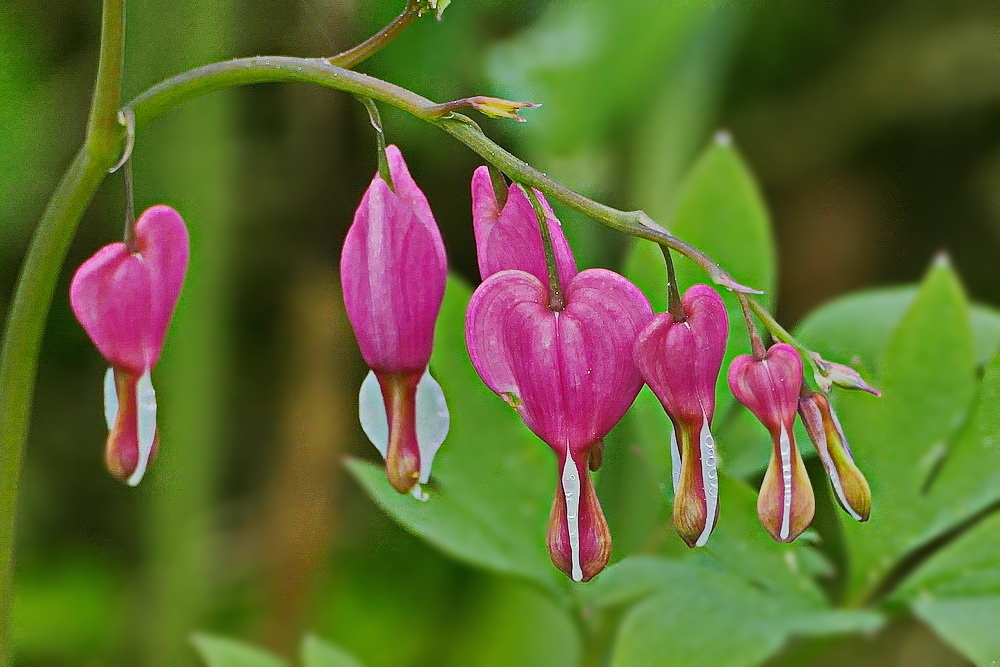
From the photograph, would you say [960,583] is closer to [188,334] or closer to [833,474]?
[833,474]

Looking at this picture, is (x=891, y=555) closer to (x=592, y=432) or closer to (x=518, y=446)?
(x=518, y=446)

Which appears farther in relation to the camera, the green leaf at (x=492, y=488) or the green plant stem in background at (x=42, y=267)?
the green leaf at (x=492, y=488)

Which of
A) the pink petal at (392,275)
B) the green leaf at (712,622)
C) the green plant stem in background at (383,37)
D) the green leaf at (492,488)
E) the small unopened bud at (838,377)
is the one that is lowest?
the green leaf at (712,622)

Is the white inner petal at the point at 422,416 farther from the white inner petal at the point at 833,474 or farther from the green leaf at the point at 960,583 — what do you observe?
the green leaf at the point at 960,583

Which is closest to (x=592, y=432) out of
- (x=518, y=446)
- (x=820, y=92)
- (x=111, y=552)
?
(x=518, y=446)

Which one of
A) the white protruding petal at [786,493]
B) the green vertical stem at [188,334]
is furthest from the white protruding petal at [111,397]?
Answer: the green vertical stem at [188,334]

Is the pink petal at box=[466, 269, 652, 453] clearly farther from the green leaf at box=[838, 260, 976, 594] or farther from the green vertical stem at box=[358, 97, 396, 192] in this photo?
the green leaf at box=[838, 260, 976, 594]

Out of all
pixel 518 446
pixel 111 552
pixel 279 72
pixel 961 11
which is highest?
pixel 961 11
